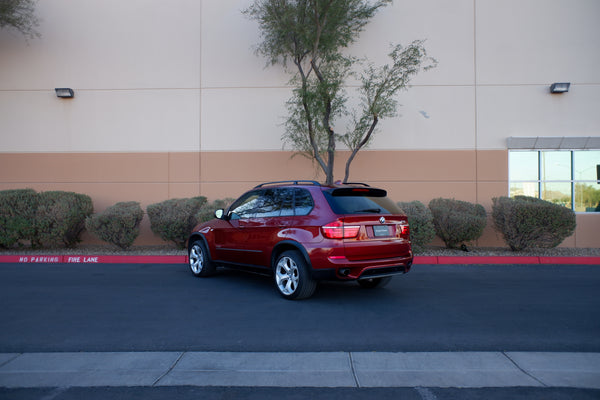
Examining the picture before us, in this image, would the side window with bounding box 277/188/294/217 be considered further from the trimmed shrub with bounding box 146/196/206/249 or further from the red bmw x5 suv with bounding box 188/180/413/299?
the trimmed shrub with bounding box 146/196/206/249

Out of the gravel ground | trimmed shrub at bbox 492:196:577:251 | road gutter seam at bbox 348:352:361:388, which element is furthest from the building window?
road gutter seam at bbox 348:352:361:388

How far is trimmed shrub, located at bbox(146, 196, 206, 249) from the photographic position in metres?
11.5

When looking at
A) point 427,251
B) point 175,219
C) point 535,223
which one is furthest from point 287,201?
point 535,223

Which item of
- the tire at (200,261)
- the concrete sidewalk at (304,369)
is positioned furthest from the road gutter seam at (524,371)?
the tire at (200,261)

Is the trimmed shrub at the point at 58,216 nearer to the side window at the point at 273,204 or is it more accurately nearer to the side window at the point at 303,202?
the side window at the point at 273,204

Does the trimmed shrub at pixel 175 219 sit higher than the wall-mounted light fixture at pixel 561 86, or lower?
lower

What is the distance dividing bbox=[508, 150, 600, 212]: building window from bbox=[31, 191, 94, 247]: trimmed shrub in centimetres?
1241

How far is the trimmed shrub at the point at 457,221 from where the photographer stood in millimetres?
11008

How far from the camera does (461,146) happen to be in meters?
13.1

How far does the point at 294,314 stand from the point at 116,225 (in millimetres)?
7337

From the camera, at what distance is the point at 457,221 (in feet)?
36.1

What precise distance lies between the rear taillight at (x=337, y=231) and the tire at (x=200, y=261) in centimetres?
300

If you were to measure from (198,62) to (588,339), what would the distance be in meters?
12.2

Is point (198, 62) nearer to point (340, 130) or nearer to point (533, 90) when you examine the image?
point (340, 130)
